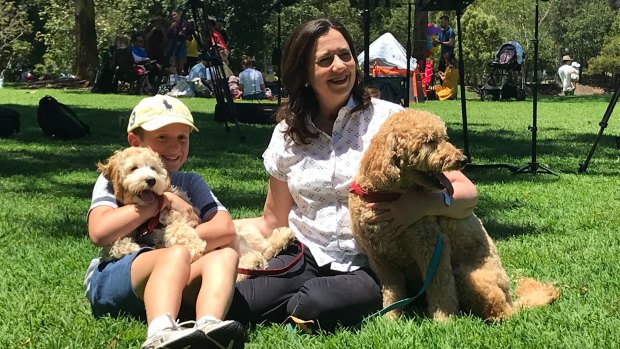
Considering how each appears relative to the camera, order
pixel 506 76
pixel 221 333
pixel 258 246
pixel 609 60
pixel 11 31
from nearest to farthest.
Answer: pixel 221 333
pixel 258 246
pixel 506 76
pixel 11 31
pixel 609 60

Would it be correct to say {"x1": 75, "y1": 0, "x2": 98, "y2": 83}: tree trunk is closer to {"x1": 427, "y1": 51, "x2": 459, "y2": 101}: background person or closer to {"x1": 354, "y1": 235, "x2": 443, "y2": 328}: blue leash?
{"x1": 427, "y1": 51, "x2": 459, "y2": 101}: background person

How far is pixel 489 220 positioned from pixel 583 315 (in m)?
2.82

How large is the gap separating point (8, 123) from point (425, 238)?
10512mm

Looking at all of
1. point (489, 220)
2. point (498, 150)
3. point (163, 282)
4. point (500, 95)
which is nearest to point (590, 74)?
point (500, 95)

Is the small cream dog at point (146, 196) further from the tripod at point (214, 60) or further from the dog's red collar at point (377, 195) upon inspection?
the tripod at point (214, 60)

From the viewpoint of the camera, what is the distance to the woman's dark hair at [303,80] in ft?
13.1

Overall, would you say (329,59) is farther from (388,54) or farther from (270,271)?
(388,54)

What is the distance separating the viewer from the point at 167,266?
3240mm

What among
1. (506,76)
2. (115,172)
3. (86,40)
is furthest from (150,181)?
(86,40)

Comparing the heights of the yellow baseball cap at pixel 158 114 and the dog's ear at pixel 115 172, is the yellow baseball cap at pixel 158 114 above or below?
above

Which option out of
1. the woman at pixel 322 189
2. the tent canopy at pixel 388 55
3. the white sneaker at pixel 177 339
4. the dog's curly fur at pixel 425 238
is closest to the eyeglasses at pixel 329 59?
the woman at pixel 322 189

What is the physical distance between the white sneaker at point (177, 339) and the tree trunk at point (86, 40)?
2971 centimetres

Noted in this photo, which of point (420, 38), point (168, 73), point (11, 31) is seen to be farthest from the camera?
point (11, 31)

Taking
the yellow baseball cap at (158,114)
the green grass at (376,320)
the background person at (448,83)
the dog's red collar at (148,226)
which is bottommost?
the background person at (448,83)
